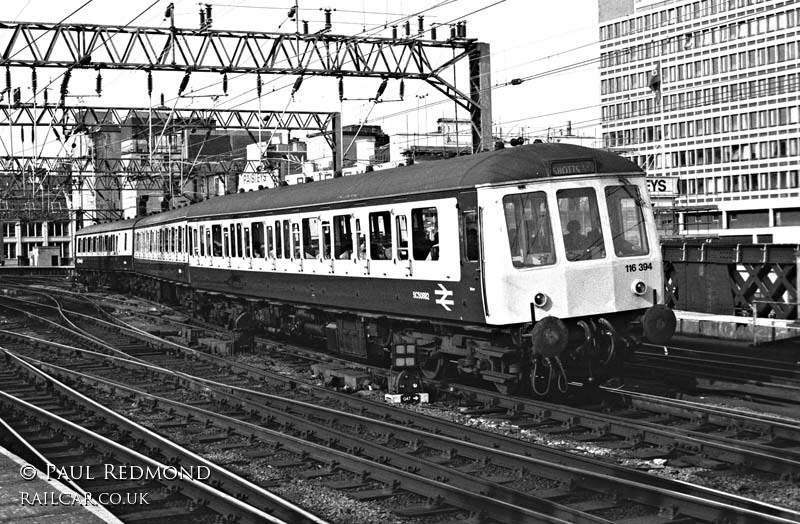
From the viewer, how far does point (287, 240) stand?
813 inches

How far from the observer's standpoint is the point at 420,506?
366 inches

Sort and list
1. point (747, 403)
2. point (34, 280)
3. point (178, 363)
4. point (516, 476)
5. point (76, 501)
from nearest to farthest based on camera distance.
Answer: point (76, 501) → point (516, 476) → point (747, 403) → point (178, 363) → point (34, 280)

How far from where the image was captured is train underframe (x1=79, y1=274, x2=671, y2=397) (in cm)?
1359

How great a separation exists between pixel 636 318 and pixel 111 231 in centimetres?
3752

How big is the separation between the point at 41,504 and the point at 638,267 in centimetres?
862

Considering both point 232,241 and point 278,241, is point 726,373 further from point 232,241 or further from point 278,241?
point 232,241

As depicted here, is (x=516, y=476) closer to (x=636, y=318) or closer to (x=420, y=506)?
(x=420, y=506)

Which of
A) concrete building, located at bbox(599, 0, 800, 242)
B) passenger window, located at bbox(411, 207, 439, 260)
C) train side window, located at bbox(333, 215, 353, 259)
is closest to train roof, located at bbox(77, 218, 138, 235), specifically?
train side window, located at bbox(333, 215, 353, 259)

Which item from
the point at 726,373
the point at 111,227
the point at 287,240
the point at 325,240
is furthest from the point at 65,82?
the point at 111,227

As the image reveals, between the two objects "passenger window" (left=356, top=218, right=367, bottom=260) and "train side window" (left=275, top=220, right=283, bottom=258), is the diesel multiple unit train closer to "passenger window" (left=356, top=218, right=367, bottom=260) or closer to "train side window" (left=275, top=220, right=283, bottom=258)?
"passenger window" (left=356, top=218, right=367, bottom=260)

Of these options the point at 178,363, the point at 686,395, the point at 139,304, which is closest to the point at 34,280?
the point at 139,304

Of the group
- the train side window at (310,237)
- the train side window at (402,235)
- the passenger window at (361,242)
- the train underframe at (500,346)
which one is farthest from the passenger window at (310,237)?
the train side window at (402,235)

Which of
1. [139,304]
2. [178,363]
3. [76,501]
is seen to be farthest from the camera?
[139,304]

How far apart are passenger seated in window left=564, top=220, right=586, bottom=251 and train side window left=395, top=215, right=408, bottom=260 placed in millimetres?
2936
